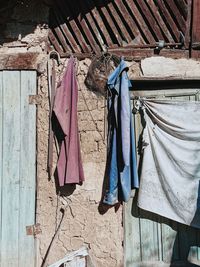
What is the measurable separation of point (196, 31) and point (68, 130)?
1866mm

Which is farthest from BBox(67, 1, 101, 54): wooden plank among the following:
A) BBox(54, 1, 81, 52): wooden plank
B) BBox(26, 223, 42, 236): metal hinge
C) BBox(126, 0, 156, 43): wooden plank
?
BBox(26, 223, 42, 236): metal hinge

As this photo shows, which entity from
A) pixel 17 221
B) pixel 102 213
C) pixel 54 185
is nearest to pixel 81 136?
pixel 54 185

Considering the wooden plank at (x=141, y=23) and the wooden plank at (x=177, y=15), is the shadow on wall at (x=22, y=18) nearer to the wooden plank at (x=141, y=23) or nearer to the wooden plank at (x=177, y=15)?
the wooden plank at (x=141, y=23)

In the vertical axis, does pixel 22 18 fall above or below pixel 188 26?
above

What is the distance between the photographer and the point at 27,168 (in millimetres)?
4301

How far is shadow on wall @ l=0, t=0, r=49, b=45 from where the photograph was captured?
446cm

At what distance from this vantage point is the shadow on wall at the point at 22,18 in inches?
176

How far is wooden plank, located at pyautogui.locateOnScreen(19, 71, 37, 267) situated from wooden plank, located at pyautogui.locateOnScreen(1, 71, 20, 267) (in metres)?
0.05

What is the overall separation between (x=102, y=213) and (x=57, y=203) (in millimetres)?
530

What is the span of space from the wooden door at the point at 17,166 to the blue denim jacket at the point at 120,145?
90 centimetres

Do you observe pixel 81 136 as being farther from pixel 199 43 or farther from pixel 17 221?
pixel 199 43

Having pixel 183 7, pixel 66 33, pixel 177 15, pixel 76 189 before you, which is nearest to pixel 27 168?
pixel 76 189

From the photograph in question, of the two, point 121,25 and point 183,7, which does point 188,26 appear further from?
point 121,25

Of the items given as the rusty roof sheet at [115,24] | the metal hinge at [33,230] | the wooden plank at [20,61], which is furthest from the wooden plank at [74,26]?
the metal hinge at [33,230]
